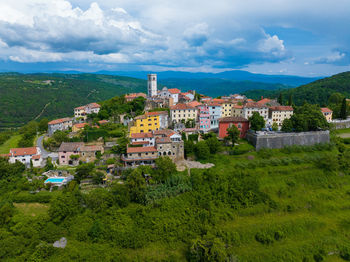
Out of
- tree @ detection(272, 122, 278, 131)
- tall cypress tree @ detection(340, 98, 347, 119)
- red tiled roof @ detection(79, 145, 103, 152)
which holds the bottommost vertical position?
red tiled roof @ detection(79, 145, 103, 152)

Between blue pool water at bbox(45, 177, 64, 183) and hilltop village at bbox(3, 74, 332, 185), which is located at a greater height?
hilltop village at bbox(3, 74, 332, 185)

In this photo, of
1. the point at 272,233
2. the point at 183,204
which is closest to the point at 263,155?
the point at 272,233

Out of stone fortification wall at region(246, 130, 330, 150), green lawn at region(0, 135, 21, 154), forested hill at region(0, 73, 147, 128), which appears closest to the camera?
stone fortification wall at region(246, 130, 330, 150)

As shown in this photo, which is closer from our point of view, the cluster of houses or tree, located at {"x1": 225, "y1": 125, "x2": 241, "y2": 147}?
the cluster of houses

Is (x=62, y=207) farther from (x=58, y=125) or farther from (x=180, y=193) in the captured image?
(x=58, y=125)

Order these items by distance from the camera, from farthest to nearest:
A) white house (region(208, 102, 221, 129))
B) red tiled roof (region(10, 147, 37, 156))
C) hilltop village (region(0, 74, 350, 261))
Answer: white house (region(208, 102, 221, 129)) → red tiled roof (region(10, 147, 37, 156)) → hilltop village (region(0, 74, 350, 261))

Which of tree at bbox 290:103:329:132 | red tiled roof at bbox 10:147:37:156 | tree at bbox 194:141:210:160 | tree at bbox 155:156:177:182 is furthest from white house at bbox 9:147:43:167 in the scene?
tree at bbox 290:103:329:132

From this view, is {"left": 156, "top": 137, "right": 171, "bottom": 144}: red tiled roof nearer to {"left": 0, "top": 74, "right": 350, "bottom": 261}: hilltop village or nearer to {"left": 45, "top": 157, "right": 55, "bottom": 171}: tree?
{"left": 0, "top": 74, "right": 350, "bottom": 261}: hilltop village

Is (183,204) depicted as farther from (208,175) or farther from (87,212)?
(87,212)
